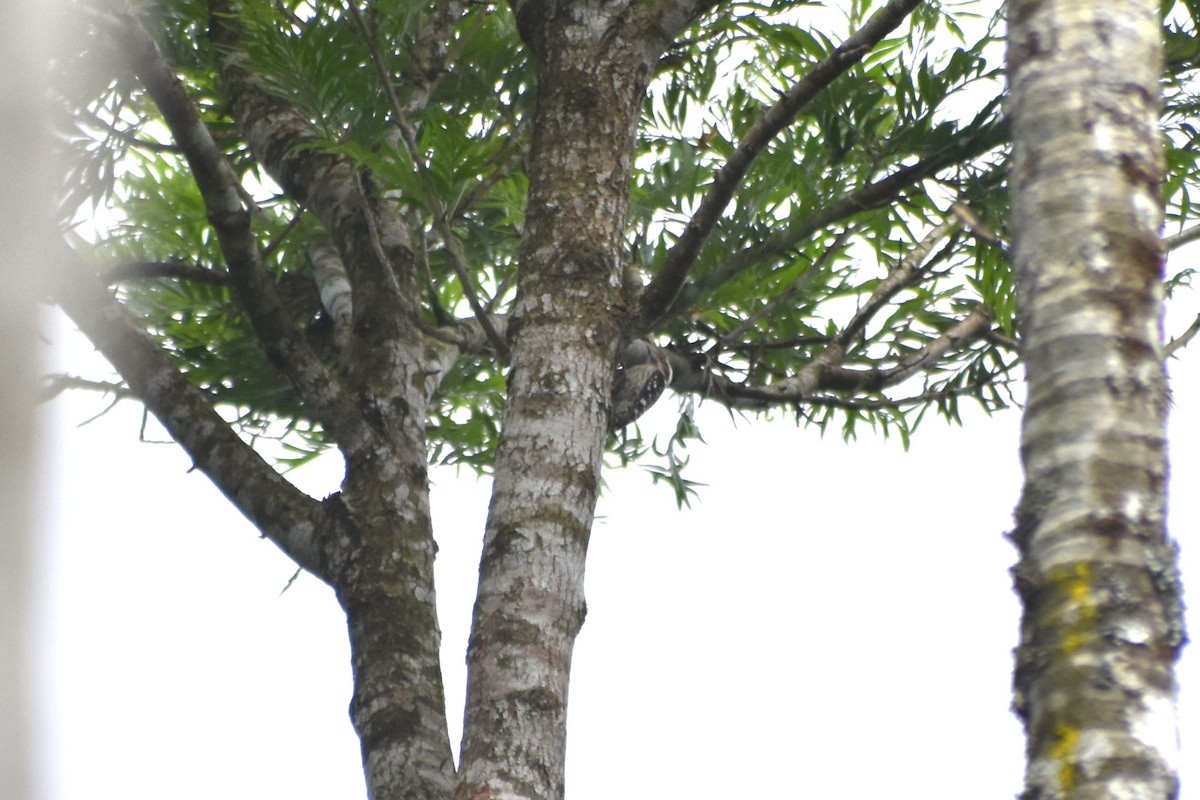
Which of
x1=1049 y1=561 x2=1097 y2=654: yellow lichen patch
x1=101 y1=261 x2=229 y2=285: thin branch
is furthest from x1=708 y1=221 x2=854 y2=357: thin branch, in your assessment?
x1=1049 y1=561 x2=1097 y2=654: yellow lichen patch

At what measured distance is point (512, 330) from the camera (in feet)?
8.38

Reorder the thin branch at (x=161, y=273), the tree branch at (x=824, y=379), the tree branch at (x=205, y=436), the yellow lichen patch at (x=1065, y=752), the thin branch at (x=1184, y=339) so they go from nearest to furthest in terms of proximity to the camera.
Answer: the yellow lichen patch at (x=1065, y=752)
the thin branch at (x=1184, y=339)
the tree branch at (x=205, y=436)
the tree branch at (x=824, y=379)
the thin branch at (x=161, y=273)

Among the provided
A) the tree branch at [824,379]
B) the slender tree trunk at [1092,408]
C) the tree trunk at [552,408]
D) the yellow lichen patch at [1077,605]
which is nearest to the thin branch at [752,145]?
the tree trunk at [552,408]

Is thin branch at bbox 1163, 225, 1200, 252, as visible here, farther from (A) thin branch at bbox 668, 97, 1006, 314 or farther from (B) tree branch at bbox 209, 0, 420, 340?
(B) tree branch at bbox 209, 0, 420, 340

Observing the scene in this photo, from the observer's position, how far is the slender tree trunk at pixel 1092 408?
109 centimetres

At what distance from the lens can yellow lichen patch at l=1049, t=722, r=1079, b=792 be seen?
3.47ft

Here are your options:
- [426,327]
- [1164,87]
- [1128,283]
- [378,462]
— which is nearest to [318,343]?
[378,462]

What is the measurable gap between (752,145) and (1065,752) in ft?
4.91

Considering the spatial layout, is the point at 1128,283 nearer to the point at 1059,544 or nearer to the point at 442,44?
the point at 1059,544

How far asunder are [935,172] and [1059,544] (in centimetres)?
179

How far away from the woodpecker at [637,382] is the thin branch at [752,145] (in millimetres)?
227

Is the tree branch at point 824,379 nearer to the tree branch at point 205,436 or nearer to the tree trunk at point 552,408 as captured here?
the tree trunk at point 552,408

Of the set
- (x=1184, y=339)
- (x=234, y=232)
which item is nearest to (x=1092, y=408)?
(x=1184, y=339)

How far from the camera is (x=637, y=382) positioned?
2.84 m
